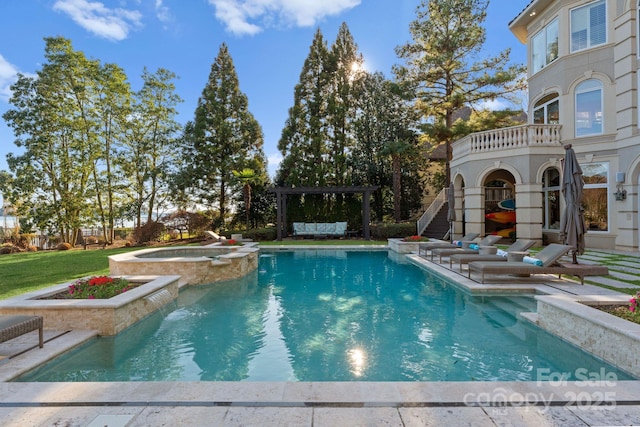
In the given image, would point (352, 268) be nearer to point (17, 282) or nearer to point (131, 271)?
point (131, 271)

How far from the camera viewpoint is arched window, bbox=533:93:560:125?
14.7m

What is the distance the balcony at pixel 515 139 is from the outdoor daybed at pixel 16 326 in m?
16.4

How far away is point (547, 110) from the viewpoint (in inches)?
599

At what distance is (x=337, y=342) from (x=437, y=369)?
58.3 inches

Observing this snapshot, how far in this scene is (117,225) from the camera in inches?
926

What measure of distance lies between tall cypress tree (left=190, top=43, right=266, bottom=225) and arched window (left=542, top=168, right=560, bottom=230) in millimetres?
17382

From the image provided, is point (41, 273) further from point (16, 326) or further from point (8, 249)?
point (8, 249)

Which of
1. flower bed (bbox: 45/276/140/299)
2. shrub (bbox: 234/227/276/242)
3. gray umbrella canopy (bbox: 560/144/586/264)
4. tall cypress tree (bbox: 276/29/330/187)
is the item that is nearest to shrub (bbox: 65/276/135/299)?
flower bed (bbox: 45/276/140/299)

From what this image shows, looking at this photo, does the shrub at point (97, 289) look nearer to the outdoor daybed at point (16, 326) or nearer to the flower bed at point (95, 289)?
the flower bed at point (95, 289)

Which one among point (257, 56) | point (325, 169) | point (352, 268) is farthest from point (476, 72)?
point (352, 268)

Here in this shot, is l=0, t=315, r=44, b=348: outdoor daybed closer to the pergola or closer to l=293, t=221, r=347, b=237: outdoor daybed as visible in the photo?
the pergola

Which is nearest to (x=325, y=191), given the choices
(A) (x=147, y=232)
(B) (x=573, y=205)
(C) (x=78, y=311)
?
(A) (x=147, y=232)

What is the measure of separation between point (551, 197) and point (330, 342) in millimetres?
14767

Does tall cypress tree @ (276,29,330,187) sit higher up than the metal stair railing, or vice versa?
tall cypress tree @ (276,29,330,187)
